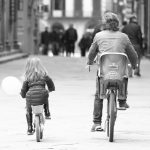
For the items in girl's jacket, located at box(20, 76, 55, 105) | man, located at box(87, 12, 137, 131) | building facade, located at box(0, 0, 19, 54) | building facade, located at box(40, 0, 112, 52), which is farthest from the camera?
building facade, located at box(40, 0, 112, 52)

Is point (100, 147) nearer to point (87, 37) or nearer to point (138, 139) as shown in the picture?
point (138, 139)

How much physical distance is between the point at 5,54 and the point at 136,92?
72.0ft

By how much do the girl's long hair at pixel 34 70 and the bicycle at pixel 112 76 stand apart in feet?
2.54

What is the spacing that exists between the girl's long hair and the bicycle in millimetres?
775

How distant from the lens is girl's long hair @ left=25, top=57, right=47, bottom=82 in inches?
399

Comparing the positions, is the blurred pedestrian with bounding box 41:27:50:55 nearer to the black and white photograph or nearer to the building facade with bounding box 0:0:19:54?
the building facade with bounding box 0:0:19:54

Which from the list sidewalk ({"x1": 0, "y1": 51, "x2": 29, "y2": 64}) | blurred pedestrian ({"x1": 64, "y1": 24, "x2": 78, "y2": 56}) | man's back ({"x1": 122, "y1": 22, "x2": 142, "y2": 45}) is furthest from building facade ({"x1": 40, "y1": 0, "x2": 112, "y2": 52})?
A: man's back ({"x1": 122, "y1": 22, "x2": 142, "y2": 45})

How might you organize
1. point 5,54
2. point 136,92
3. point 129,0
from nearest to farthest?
1. point 136,92
2. point 5,54
3. point 129,0

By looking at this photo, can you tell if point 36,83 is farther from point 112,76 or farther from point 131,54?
point 131,54

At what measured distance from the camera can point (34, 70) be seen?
33.4ft

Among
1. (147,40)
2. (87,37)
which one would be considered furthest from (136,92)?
(87,37)

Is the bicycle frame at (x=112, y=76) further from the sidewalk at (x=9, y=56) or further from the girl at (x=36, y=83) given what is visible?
the sidewalk at (x=9, y=56)

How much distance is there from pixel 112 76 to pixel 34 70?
980mm

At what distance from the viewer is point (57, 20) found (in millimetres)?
106250
